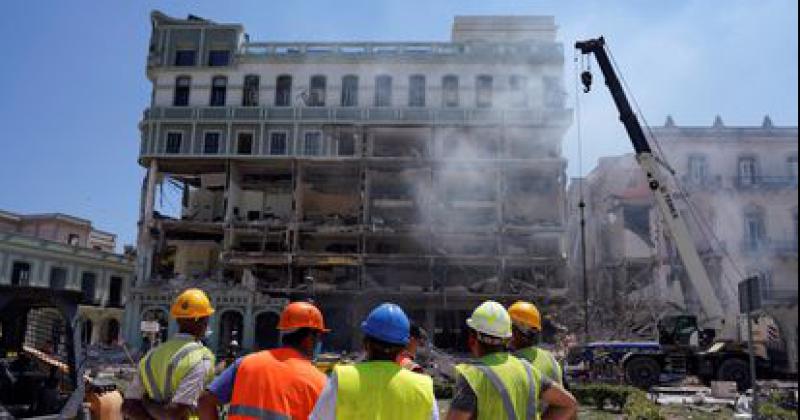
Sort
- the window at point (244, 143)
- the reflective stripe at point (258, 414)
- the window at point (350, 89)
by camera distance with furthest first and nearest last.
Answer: the window at point (350, 89), the window at point (244, 143), the reflective stripe at point (258, 414)

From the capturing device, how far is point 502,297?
38594 millimetres

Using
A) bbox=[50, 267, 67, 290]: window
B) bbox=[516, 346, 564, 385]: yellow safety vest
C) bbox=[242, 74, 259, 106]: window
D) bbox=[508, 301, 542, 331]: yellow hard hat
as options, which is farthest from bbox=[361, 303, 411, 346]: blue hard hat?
bbox=[50, 267, 67, 290]: window

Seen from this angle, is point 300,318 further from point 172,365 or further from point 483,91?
point 483,91

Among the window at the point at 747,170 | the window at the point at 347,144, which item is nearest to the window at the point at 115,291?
the window at the point at 347,144

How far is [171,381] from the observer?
414cm

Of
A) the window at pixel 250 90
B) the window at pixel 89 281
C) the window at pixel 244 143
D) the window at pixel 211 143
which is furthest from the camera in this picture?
the window at pixel 89 281

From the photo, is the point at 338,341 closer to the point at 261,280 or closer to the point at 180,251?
the point at 261,280

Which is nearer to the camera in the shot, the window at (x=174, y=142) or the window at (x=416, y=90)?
the window at (x=174, y=142)

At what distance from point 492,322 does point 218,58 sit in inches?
1770

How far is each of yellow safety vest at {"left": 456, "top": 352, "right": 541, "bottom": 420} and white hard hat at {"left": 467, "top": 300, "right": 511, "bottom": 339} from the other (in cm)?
13

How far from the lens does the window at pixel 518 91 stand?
43625mm

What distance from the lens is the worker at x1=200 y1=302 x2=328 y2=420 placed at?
11.3 ft

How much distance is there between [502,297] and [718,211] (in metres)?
14.1

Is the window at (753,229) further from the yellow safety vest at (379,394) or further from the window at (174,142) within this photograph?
the yellow safety vest at (379,394)
